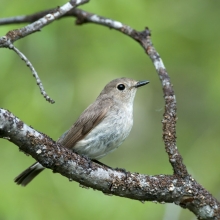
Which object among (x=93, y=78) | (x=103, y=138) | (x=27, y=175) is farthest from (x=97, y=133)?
(x=93, y=78)

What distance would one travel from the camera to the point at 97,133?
5.52 m

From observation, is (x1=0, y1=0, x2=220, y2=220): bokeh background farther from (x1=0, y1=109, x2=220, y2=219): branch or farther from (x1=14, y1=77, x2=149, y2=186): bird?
(x1=0, y1=109, x2=220, y2=219): branch

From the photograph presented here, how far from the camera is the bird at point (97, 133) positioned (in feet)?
18.0

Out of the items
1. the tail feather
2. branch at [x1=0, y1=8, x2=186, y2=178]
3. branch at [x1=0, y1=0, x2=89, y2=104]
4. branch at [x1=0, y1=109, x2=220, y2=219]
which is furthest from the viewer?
the tail feather

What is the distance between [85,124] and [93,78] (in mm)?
2321

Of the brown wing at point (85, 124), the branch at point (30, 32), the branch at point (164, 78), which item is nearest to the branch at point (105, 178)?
the branch at point (164, 78)

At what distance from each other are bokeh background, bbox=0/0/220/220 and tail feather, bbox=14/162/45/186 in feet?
0.40

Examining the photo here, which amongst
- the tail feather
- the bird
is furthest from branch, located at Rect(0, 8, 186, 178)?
the tail feather

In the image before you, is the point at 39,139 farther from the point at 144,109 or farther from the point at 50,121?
the point at 144,109

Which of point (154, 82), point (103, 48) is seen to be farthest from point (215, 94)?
point (154, 82)

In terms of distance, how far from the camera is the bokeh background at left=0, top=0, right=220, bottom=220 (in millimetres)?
5660

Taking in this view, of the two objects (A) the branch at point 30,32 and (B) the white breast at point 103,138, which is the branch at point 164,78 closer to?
(A) the branch at point 30,32

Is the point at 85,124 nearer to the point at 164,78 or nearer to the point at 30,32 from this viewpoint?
the point at 164,78

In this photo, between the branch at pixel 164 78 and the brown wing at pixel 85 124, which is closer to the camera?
the branch at pixel 164 78
